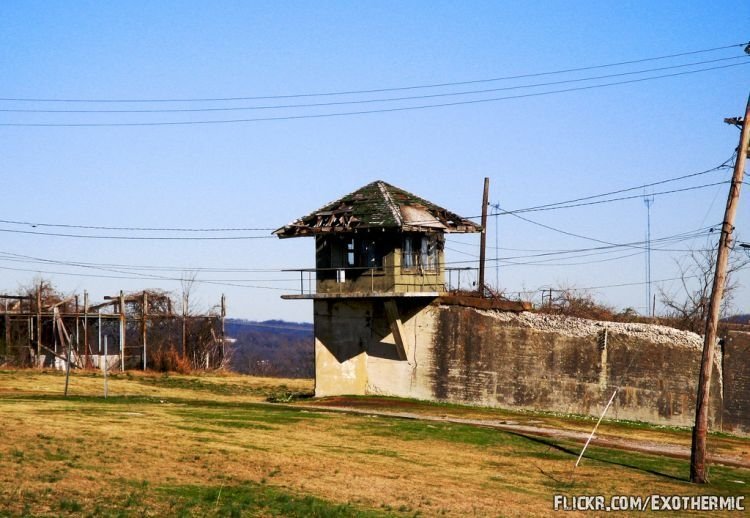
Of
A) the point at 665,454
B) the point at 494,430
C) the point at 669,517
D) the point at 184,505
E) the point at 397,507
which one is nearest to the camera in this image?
the point at 184,505

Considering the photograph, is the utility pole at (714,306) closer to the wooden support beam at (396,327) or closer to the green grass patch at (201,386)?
the wooden support beam at (396,327)

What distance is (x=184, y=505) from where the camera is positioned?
19.9m

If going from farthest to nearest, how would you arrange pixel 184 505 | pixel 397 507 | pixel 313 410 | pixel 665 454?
pixel 313 410 < pixel 665 454 < pixel 397 507 < pixel 184 505

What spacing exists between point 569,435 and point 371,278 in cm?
1254

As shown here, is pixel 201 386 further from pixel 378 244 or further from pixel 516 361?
pixel 516 361

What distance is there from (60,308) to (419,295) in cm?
2819

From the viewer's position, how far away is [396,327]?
1731 inches

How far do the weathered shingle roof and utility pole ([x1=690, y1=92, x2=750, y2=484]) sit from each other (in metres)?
18.0

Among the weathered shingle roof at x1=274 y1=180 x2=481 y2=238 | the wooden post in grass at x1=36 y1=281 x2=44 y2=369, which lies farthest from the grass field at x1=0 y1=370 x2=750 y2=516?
the wooden post in grass at x1=36 y1=281 x2=44 y2=369

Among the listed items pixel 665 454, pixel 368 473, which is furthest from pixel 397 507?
pixel 665 454

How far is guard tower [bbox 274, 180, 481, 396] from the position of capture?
43812 millimetres

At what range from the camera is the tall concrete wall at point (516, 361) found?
3847 cm

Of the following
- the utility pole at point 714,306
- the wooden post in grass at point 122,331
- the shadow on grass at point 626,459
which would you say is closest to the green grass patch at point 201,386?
the wooden post in grass at point 122,331

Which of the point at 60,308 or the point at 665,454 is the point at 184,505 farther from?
the point at 60,308
